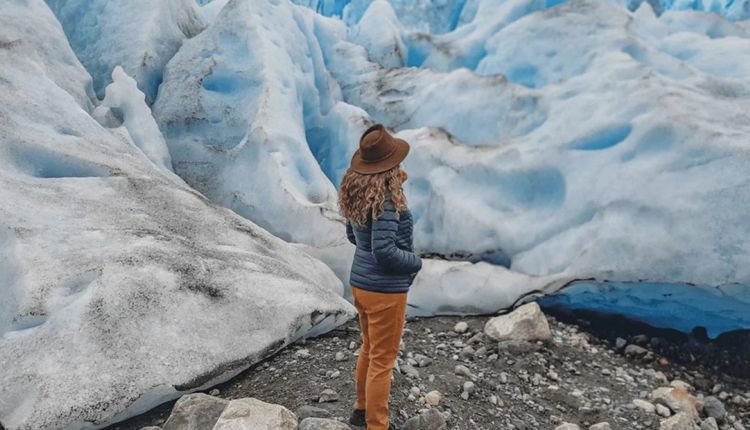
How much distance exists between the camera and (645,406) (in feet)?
12.2

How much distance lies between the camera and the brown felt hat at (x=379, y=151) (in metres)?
2.56

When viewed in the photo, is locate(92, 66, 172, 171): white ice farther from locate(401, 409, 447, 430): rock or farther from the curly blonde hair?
locate(401, 409, 447, 430): rock

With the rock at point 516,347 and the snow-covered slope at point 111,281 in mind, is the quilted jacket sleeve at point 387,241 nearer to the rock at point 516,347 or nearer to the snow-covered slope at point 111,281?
the snow-covered slope at point 111,281

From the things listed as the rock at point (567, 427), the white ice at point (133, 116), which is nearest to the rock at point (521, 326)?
the rock at point (567, 427)

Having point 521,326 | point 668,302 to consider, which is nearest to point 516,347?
point 521,326

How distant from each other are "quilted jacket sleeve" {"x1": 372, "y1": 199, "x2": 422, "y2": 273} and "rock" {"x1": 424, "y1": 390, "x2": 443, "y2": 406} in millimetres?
1160

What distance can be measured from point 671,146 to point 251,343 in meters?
3.84

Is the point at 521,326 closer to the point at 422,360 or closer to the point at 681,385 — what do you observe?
the point at 422,360

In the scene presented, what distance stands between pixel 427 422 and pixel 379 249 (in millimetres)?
1114

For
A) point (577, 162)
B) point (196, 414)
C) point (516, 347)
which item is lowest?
point (516, 347)

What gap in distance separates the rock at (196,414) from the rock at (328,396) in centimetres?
60

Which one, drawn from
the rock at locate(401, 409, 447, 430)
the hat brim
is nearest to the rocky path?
the rock at locate(401, 409, 447, 430)

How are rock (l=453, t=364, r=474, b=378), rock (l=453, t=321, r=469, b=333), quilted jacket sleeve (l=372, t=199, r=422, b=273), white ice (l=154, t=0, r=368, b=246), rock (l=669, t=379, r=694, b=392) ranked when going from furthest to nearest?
white ice (l=154, t=0, r=368, b=246) → rock (l=453, t=321, r=469, b=333) → rock (l=669, t=379, r=694, b=392) → rock (l=453, t=364, r=474, b=378) → quilted jacket sleeve (l=372, t=199, r=422, b=273)

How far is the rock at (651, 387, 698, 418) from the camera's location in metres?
3.71
